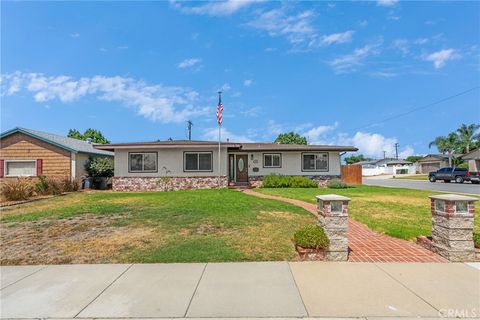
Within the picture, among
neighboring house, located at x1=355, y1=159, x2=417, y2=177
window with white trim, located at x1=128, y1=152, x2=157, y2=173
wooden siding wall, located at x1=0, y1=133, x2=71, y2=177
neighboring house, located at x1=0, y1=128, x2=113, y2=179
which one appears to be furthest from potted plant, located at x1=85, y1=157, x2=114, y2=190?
neighboring house, located at x1=355, y1=159, x2=417, y2=177

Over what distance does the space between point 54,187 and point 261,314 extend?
17219 mm

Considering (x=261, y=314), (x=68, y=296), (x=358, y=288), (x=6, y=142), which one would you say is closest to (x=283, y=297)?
(x=261, y=314)

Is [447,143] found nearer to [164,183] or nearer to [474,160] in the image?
[474,160]

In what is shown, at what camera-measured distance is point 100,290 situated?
410 centimetres

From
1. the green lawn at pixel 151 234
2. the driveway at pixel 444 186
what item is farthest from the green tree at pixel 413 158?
the green lawn at pixel 151 234

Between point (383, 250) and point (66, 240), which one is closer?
point (383, 250)

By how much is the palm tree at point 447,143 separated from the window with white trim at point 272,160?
164ft

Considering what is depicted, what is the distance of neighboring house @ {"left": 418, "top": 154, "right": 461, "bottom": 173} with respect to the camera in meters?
51.8

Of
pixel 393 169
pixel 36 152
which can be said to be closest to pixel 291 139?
pixel 393 169

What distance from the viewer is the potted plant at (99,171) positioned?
20.7 m

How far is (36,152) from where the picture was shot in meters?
19.4

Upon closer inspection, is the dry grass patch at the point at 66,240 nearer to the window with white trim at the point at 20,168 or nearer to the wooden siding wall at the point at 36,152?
the wooden siding wall at the point at 36,152

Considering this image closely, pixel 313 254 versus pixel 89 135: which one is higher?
pixel 89 135

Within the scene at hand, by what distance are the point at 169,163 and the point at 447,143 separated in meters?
59.5
